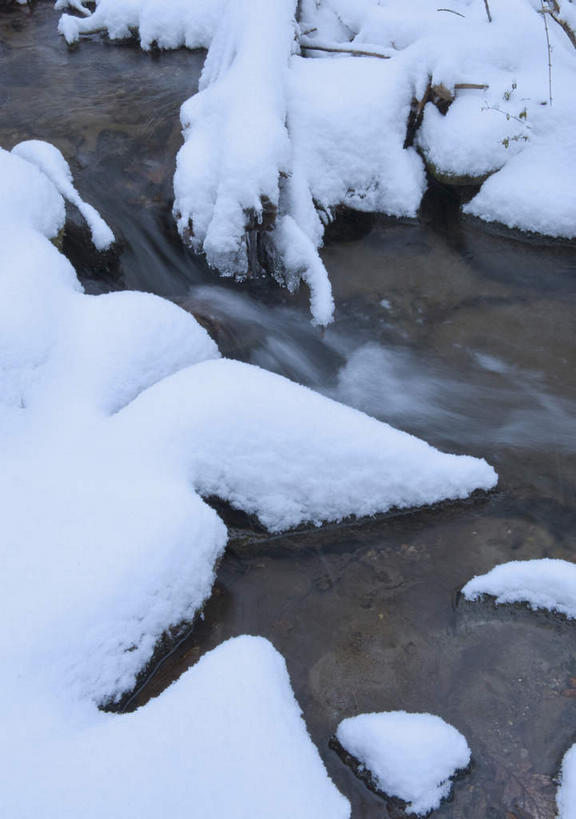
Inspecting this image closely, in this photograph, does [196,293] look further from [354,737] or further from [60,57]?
[60,57]

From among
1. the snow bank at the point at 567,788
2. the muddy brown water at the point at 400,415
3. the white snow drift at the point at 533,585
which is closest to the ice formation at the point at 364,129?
the muddy brown water at the point at 400,415

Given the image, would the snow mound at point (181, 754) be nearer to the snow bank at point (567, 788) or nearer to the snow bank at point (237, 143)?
the snow bank at point (567, 788)

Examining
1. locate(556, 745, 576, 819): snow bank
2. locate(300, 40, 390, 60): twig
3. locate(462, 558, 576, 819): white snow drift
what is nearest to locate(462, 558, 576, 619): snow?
locate(462, 558, 576, 819): white snow drift

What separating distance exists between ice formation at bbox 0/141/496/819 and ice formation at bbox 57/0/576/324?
1368 mm

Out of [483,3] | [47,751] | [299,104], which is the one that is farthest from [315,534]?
[483,3]

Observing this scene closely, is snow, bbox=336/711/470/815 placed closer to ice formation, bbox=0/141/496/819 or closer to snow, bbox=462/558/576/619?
ice formation, bbox=0/141/496/819

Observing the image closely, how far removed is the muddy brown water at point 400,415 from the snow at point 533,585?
69 millimetres

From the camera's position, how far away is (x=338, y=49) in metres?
6.66

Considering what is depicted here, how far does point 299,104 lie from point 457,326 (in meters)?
2.62

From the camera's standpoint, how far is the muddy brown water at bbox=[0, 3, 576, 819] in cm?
291

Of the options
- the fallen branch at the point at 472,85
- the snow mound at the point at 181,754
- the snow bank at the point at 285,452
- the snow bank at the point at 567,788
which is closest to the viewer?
the snow mound at the point at 181,754

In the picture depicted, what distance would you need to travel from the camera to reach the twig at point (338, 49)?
21.3ft

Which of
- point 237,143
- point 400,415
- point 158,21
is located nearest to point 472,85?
point 237,143

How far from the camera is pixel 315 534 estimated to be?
3.53 metres
